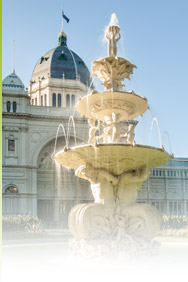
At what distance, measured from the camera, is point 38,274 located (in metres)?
8.91

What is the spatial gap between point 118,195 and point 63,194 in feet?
113

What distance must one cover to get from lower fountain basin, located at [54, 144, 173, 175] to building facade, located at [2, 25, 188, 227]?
95.5ft

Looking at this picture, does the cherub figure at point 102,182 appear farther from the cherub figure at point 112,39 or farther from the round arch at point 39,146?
the round arch at point 39,146

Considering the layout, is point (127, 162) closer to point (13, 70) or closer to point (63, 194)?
point (63, 194)

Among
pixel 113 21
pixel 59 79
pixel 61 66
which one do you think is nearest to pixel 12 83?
pixel 59 79

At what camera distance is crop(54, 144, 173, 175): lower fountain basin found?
1004cm

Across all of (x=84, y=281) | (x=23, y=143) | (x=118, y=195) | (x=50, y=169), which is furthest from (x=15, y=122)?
(x=84, y=281)

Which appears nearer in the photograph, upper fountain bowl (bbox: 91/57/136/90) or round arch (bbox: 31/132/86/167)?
upper fountain bowl (bbox: 91/57/136/90)

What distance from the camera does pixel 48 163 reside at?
45906mm

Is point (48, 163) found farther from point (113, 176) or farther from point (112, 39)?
point (113, 176)

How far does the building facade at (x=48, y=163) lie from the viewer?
42469 millimetres

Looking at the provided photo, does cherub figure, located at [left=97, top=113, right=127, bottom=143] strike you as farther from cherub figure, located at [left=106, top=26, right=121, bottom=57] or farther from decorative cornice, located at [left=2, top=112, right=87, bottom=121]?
decorative cornice, located at [left=2, top=112, right=87, bottom=121]

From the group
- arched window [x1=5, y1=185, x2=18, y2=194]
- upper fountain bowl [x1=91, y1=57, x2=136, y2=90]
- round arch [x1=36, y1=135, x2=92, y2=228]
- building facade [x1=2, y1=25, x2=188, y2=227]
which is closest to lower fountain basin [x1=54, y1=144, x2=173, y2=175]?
upper fountain bowl [x1=91, y1=57, x2=136, y2=90]

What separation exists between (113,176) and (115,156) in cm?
79
